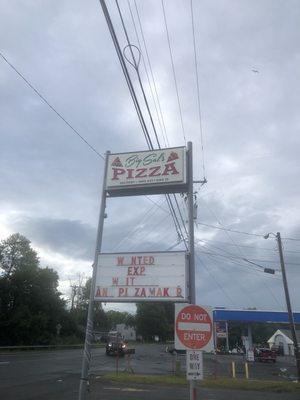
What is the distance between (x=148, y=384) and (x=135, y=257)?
12.0m

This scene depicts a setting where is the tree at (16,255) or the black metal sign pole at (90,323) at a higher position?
the tree at (16,255)

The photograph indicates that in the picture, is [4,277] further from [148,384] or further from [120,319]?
[120,319]

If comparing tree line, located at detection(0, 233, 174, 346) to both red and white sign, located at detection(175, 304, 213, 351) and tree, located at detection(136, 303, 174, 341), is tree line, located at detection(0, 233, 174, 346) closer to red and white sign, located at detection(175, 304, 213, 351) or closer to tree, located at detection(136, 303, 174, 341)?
red and white sign, located at detection(175, 304, 213, 351)

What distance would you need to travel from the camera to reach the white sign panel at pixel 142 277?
980 cm

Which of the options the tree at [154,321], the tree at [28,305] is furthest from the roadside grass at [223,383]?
the tree at [154,321]

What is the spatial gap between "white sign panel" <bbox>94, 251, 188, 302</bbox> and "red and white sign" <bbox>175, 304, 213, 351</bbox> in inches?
53.4

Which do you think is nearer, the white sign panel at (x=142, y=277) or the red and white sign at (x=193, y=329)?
the red and white sign at (x=193, y=329)

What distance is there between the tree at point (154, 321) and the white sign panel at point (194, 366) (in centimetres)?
12081

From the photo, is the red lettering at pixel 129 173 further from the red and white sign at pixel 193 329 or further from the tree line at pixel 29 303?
the tree line at pixel 29 303

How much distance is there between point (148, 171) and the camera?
36.7 feet

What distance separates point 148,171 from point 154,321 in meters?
126

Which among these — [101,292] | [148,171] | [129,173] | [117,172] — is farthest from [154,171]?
[101,292]

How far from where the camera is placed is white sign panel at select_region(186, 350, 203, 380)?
8078 mm

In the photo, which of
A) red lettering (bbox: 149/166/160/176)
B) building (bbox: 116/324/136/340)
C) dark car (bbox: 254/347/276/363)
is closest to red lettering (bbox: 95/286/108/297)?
red lettering (bbox: 149/166/160/176)
